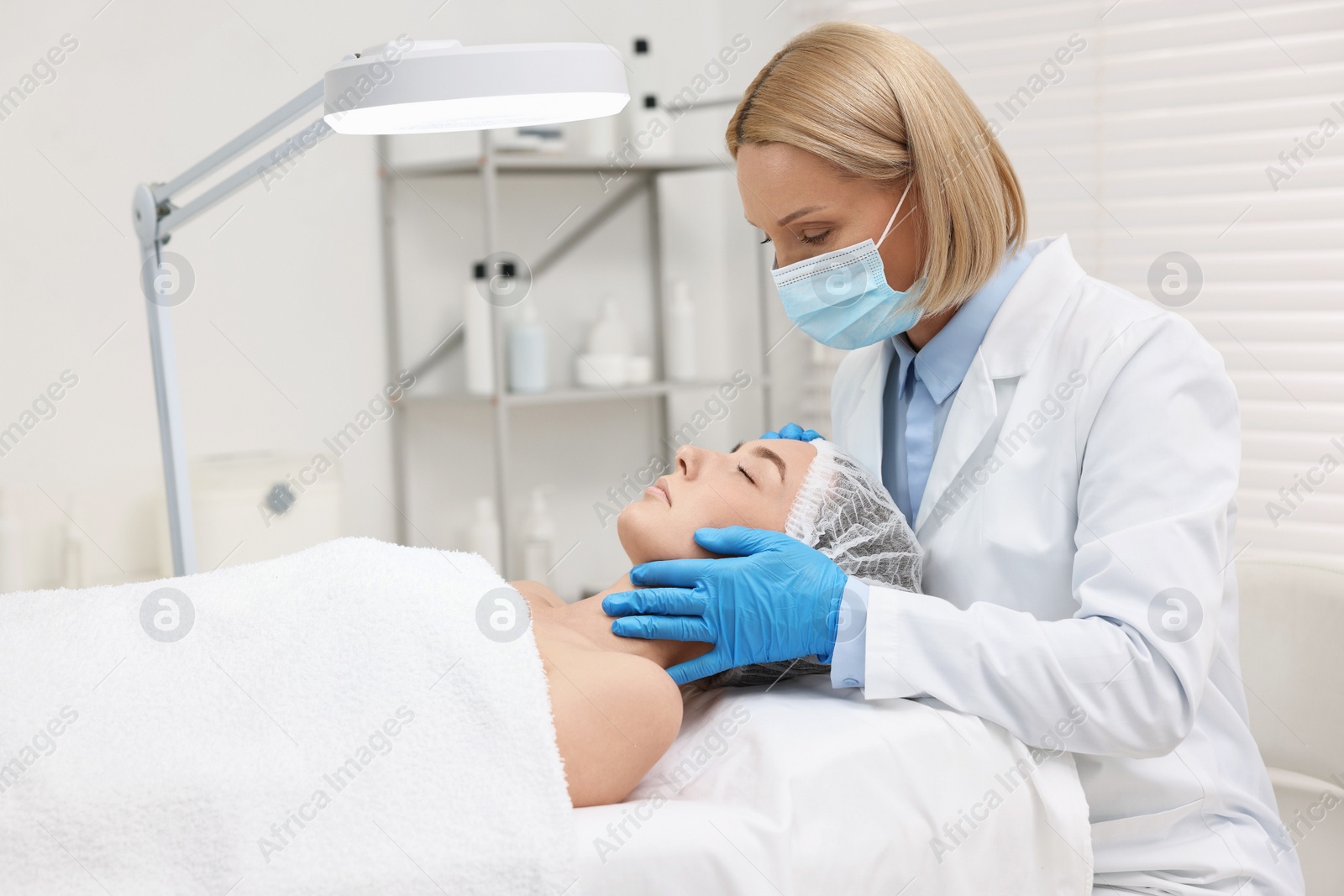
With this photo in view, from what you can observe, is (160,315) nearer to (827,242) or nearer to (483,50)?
(483,50)

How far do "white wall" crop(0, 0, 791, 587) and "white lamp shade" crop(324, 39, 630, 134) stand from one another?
116 centimetres

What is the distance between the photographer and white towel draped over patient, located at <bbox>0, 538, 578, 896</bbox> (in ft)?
2.51

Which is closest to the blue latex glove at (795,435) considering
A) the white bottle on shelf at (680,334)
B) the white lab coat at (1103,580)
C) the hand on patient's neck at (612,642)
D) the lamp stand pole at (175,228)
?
the white lab coat at (1103,580)

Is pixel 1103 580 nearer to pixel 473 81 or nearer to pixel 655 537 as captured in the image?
pixel 655 537

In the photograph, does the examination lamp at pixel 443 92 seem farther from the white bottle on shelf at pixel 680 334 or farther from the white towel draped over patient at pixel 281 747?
the white bottle on shelf at pixel 680 334

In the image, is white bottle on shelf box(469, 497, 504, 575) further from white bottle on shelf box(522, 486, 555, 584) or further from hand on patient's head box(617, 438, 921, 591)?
hand on patient's head box(617, 438, 921, 591)

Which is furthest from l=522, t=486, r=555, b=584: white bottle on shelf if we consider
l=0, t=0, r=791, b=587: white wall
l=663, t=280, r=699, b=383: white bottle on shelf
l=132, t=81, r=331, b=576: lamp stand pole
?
l=132, t=81, r=331, b=576: lamp stand pole

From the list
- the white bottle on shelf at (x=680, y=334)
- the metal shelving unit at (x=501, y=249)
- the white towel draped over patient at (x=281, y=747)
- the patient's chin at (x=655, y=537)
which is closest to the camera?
the white towel draped over patient at (x=281, y=747)

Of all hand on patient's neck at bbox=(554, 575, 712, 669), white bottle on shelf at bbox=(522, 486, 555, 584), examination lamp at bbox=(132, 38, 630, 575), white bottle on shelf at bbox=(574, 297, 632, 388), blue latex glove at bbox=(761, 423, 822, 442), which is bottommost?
white bottle on shelf at bbox=(522, 486, 555, 584)

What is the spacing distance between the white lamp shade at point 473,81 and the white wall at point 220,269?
116 cm

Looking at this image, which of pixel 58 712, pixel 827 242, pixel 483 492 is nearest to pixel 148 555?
pixel 483 492

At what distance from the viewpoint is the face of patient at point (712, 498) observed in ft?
3.68

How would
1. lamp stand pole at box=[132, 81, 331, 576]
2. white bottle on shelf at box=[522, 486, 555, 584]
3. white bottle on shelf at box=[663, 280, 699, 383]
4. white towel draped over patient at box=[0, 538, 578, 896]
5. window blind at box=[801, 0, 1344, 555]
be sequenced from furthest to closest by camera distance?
white bottle on shelf at box=[663, 280, 699, 383], white bottle on shelf at box=[522, 486, 555, 584], window blind at box=[801, 0, 1344, 555], lamp stand pole at box=[132, 81, 331, 576], white towel draped over patient at box=[0, 538, 578, 896]

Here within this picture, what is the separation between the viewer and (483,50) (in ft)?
2.76
